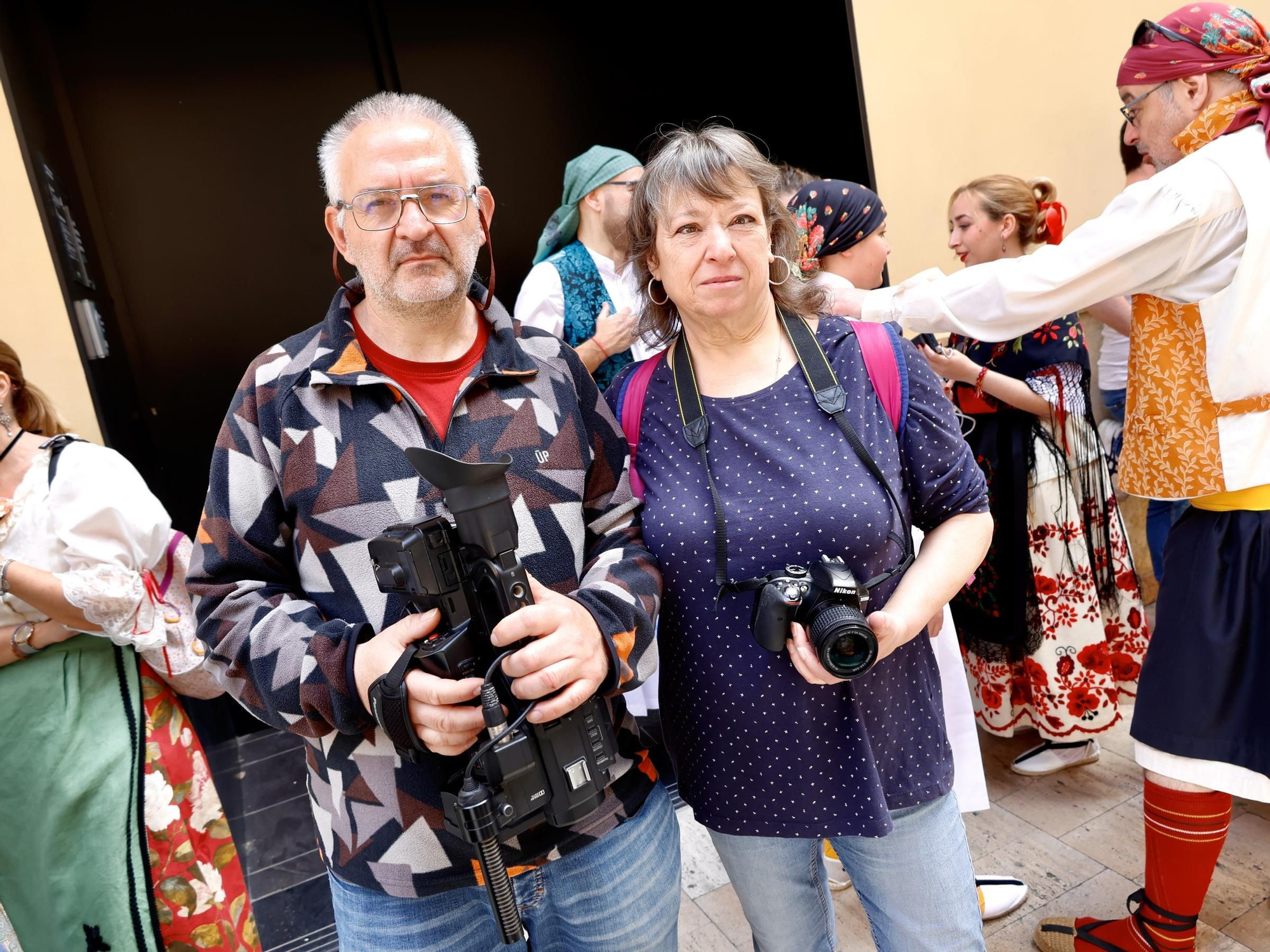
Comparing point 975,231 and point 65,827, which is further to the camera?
point 975,231

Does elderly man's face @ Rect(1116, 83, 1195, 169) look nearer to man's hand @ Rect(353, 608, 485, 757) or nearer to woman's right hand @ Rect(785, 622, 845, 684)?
woman's right hand @ Rect(785, 622, 845, 684)

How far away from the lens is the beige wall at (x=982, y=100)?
10.8 ft

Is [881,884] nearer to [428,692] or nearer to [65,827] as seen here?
[428,692]

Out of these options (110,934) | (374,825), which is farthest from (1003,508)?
(110,934)

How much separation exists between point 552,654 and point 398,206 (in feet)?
2.21

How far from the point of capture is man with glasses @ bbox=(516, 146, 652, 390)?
2.26m

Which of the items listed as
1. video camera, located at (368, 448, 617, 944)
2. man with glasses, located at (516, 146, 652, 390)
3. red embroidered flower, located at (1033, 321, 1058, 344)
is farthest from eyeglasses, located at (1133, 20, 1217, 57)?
video camera, located at (368, 448, 617, 944)

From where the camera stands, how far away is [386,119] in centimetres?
119

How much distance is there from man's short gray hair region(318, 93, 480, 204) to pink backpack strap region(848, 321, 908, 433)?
2.23 ft

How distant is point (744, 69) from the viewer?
3639 millimetres

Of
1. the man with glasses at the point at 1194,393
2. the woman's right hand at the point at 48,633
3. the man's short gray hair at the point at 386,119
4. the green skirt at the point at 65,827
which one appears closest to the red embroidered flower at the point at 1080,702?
the man with glasses at the point at 1194,393

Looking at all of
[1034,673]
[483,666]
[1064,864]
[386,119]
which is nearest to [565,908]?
[483,666]

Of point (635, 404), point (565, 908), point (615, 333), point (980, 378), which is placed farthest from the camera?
point (980, 378)

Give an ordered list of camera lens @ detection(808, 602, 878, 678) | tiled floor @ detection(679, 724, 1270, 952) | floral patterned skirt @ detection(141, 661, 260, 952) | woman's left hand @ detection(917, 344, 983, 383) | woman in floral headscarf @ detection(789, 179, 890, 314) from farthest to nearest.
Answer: woman's left hand @ detection(917, 344, 983, 383) → woman in floral headscarf @ detection(789, 179, 890, 314) → tiled floor @ detection(679, 724, 1270, 952) → floral patterned skirt @ detection(141, 661, 260, 952) → camera lens @ detection(808, 602, 878, 678)
